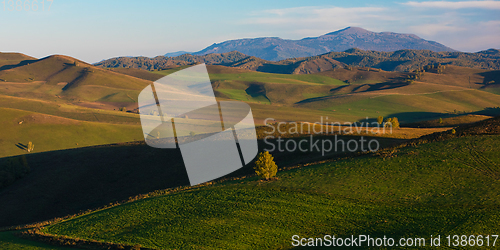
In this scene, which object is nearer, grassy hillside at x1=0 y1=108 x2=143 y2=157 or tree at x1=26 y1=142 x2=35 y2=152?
tree at x1=26 y1=142 x2=35 y2=152

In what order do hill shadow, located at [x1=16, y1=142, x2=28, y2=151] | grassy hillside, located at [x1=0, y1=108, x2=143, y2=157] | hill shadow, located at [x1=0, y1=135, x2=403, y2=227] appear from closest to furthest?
1. hill shadow, located at [x1=0, y1=135, x2=403, y2=227]
2. hill shadow, located at [x1=16, y1=142, x2=28, y2=151]
3. grassy hillside, located at [x1=0, y1=108, x2=143, y2=157]

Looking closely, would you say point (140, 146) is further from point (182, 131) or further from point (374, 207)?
point (374, 207)

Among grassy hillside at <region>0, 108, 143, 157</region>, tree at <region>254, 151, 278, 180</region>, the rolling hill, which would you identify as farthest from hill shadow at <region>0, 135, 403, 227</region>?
grassy hillside at <region>0, 108, 143, 157</region>

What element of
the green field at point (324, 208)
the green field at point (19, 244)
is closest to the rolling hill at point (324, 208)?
the green field at point (324, 208)

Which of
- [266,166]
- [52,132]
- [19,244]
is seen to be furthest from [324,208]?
[52,132]

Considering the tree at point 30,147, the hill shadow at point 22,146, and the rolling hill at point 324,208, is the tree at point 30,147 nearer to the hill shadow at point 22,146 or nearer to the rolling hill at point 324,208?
the hill shadow at point 22,146

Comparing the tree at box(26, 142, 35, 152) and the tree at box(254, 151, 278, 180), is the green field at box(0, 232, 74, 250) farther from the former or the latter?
the tree at box(26, 142, 35, 152)

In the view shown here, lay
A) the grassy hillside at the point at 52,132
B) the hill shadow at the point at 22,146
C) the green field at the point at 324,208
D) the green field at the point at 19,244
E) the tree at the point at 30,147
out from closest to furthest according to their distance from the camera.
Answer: the green field at the point at 324,208, the green field at the point at 19,244, the tree at the point at 30,147, the hill shadow at the point at 22,146, the grassy hillside at the point at 52,132

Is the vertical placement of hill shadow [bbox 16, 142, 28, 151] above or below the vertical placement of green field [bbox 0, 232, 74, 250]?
below

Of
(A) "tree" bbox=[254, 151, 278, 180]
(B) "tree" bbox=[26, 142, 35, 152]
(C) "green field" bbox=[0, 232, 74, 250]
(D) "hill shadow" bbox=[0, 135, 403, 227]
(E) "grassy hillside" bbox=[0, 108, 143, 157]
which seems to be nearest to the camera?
(C) "green field" bbox=[0, 232, 74, 250]
